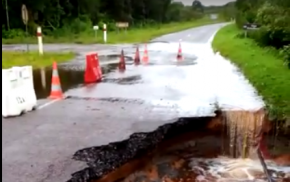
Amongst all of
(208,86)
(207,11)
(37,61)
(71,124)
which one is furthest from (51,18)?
(207,11)

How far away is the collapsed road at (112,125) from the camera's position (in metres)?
5.71

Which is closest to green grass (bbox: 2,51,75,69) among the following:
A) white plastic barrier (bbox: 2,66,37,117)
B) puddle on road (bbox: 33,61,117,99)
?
puddle on road (bbox: 33,61,117,99)

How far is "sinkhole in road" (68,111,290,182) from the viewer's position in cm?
605

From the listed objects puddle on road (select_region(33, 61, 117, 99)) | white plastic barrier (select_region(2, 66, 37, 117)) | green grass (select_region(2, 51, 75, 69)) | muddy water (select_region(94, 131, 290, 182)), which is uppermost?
white plastic barrier (select_region(2, 66, 37, 117))

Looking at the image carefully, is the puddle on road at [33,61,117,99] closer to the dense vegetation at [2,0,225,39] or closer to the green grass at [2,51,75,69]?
the green grass at [2,51,75,69]

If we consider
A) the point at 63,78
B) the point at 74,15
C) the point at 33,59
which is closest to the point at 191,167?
the point at 63,78

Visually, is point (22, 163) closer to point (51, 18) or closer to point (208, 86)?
point (208, 86)

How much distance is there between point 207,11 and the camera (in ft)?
486

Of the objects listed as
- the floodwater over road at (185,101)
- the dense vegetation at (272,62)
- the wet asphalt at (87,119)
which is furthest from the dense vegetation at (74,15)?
the wet asphalt at (87,119)

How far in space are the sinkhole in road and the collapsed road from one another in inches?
0.8

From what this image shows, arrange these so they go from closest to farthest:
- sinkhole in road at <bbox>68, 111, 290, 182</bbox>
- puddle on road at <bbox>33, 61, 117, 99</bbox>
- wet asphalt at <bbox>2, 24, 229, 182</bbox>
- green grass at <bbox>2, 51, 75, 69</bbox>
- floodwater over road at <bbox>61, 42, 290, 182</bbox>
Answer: wet asphalt at <bbox>2, 24, 229, 182</bbox>, sinkhole in road at <bbox>68, 111, 290, 182</bbox>, floodwater over road at <bbox>61, 42, 290, 182</bbox>, puddle on road at <bbox>33, 61, 117, 99</bbox>, green grass at <bbox>2, 51, 75, 69</bbox>

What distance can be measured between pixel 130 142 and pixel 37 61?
475 inches

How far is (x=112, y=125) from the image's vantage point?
7.62 m

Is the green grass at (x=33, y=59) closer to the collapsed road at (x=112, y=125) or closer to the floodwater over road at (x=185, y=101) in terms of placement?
the floodwater over road at (x=185, y=101)
